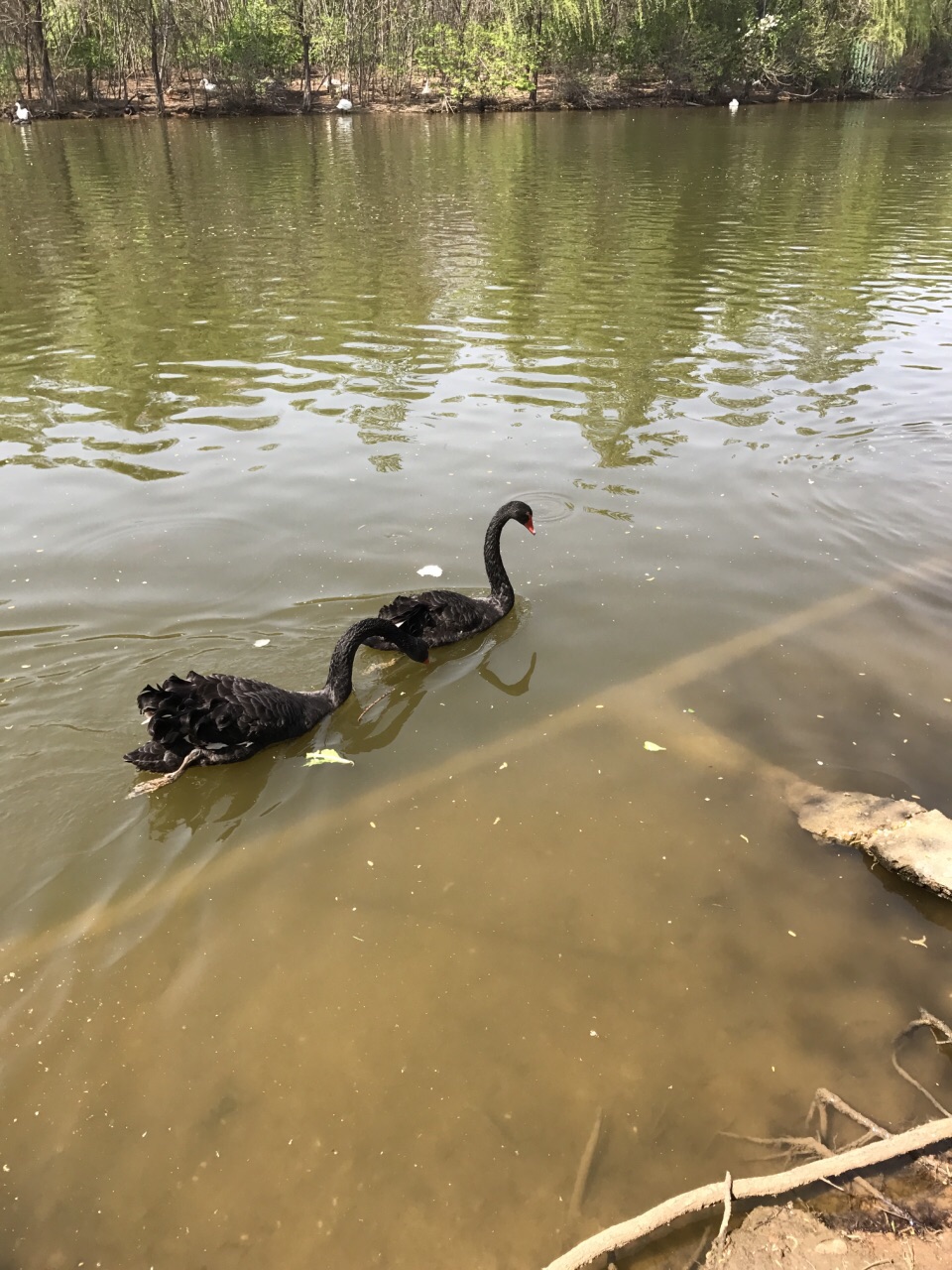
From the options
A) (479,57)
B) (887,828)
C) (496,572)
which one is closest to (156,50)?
(479,57)

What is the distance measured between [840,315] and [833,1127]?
12.5 meters

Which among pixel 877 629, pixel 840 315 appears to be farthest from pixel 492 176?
pixel 877 629

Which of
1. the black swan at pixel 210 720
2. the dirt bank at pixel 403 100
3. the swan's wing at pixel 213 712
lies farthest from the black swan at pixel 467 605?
the dirt bank at pixel 403 100

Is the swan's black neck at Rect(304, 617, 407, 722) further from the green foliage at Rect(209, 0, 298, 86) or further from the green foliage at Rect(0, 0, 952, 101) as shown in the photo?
the green foliage at Rect(209, 0, 298, 86)

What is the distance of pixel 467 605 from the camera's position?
233 inches

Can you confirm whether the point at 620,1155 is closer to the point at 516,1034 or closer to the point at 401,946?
the point at 516,1034

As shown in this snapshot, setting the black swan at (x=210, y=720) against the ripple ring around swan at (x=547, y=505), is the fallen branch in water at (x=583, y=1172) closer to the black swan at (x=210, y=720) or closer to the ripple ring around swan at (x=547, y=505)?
the black swan at (x=210, y=720)

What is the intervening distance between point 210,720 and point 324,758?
745 mm

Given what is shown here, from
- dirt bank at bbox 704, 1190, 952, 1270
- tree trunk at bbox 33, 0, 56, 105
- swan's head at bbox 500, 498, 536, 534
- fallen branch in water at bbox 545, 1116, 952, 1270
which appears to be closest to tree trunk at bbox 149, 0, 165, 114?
tree trunk at bbox 33, 0, 56, 105

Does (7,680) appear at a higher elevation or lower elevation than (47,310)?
lower

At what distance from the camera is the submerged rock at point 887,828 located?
3.96 metres

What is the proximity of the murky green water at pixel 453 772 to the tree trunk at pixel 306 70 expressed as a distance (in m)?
44.9

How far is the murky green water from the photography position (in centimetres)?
309

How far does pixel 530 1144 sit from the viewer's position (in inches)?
121
